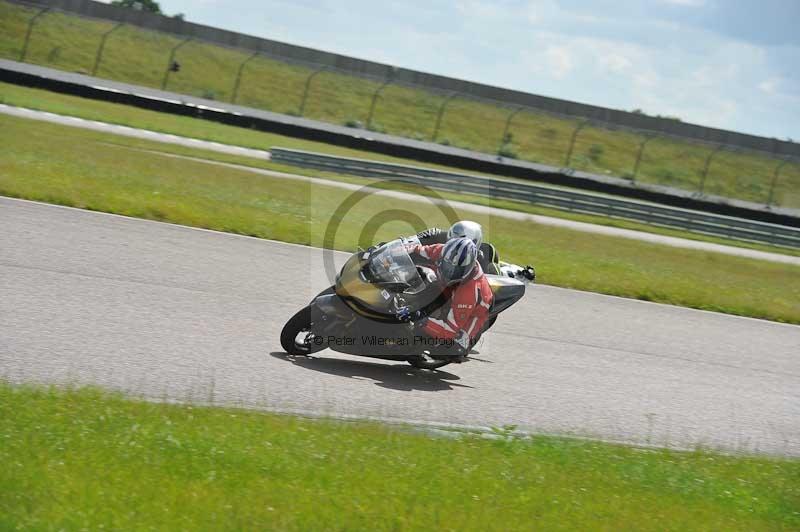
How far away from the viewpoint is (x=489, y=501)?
18.2ft

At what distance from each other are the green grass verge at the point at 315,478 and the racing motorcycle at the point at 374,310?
146cm

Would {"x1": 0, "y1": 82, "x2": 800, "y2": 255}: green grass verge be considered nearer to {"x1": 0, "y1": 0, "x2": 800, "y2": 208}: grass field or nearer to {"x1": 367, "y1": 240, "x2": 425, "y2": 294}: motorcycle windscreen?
{"x1": 0, "y1": 0, "x2": 800, "y2": 208}: grass field

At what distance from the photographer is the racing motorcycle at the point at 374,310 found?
7.92m

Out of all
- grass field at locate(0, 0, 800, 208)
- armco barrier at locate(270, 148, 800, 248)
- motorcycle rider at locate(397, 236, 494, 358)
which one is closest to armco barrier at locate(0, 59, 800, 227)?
armco barrier at locate(270, 148, 800, 248)

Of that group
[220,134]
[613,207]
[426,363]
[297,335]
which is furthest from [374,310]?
[220,134]

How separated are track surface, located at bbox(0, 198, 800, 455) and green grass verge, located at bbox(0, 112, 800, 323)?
1.33 m

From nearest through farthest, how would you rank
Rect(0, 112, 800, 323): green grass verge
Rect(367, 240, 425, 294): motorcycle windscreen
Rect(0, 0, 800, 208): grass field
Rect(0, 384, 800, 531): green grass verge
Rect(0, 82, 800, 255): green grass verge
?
Rect(0, 384, 800, 531): green grass verge
Rect(367, 240, 425, 294): motorcycle windscreen
Rect(0, 112, 800, 323): green grass verge
Rect(0, 82, 800, 255): green grass verge
Rect(0, 0, 800, 208): grass field

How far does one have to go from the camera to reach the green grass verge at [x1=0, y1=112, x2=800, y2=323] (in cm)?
1434

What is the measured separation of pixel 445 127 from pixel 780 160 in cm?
1534

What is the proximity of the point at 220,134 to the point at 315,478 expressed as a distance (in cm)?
2583

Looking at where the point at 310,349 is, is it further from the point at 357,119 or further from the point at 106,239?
the point at 357,119

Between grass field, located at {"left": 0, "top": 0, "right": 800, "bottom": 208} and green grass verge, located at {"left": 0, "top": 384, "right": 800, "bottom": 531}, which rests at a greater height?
grass field, located at {"left": 0, "top": 0, "right": 800, "bottom": 208}

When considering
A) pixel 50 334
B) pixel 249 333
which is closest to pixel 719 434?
pixel 249 333

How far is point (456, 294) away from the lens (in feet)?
27.3
